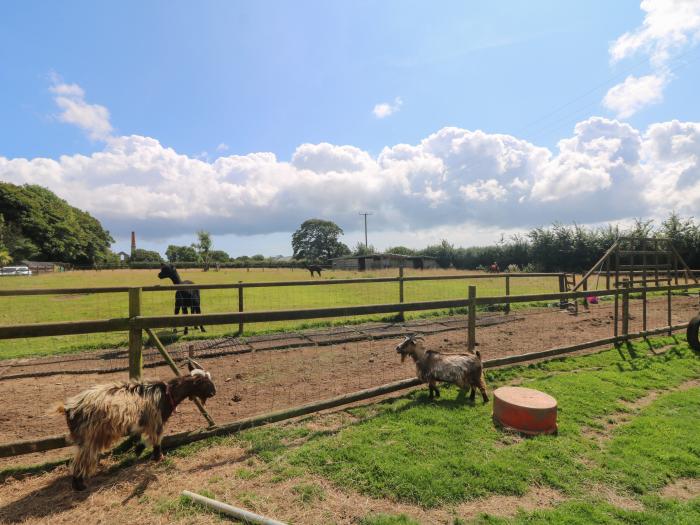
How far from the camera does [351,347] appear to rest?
320 inches

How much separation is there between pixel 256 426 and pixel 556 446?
A: 127 inches

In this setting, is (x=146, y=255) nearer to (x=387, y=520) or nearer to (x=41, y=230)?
(x=41, y=230)

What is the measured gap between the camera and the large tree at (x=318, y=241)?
104 meters

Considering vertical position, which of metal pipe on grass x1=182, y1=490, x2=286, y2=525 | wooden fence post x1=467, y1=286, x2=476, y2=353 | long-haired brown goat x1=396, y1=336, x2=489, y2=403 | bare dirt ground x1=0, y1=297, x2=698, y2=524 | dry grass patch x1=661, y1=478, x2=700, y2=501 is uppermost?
wooden fence post x1=467, y1=286, x2=476, y2=353

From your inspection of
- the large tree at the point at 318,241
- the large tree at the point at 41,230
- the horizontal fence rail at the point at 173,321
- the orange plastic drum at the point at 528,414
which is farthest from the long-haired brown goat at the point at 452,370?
the large tree at the point at 318,241

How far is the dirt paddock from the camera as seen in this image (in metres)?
4.71

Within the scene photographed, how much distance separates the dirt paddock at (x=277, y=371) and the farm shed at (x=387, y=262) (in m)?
44.9

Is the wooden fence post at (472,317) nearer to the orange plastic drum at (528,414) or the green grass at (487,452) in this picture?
the green grass at (487,452)

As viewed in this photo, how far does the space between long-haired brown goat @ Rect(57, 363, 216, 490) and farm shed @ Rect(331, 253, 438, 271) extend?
51.5 meters

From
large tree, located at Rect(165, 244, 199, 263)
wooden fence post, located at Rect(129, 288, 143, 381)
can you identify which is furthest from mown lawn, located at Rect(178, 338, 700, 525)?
large tree, located at Rect(165, 244, 199, 263)

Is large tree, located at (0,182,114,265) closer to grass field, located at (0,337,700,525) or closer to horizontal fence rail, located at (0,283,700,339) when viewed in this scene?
horizontal fence rail, located at (0,283,700,339)

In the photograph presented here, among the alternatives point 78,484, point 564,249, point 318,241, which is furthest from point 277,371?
point 318,241

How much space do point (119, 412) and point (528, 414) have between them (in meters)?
4.07

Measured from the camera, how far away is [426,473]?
330 centimetres
